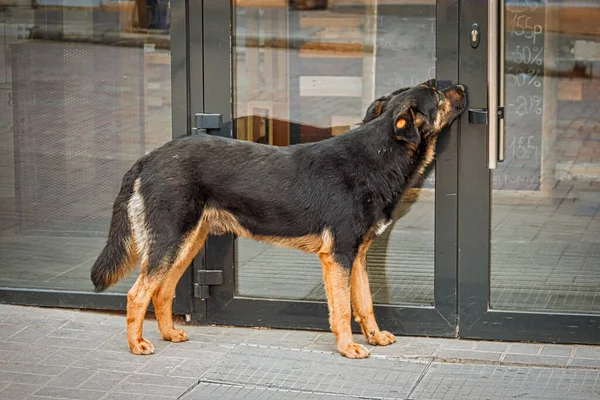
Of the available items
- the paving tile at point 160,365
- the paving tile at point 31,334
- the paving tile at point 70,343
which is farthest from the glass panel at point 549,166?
the paving tile at point 31,334

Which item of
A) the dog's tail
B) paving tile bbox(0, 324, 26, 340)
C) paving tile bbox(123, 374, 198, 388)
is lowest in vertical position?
paving tile bbox(123, 374, 198, 388)

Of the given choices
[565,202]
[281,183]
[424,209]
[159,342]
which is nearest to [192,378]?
[159,342]

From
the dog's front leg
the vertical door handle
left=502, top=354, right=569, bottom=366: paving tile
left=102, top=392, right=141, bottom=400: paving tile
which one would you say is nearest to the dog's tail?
left=102, top=392, right=141, bottom=400: paving tile

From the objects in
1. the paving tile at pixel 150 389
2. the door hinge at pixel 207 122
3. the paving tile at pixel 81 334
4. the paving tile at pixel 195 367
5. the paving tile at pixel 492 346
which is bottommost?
the paving tile at pixel 150 389

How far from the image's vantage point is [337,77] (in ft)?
24.6

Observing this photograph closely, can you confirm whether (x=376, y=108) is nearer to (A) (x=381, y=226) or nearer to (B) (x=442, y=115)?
(B) (x=442, y=115)

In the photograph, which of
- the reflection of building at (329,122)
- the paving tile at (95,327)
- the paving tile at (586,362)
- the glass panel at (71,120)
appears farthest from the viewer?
the glass panel at (71,120)

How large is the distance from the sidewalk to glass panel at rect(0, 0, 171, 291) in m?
0.68

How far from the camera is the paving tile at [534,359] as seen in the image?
7.00 metres

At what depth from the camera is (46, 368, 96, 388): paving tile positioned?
6648mm

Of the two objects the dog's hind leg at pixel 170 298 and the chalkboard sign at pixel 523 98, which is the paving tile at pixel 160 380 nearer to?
the dog's hind leg at pixel 170 298

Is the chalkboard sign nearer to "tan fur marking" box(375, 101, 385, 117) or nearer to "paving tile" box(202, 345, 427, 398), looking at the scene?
"tan fur marking" box(375, 101, 385, 117)

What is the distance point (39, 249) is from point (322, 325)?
2.08 metres

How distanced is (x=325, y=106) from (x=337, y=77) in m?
0.20
